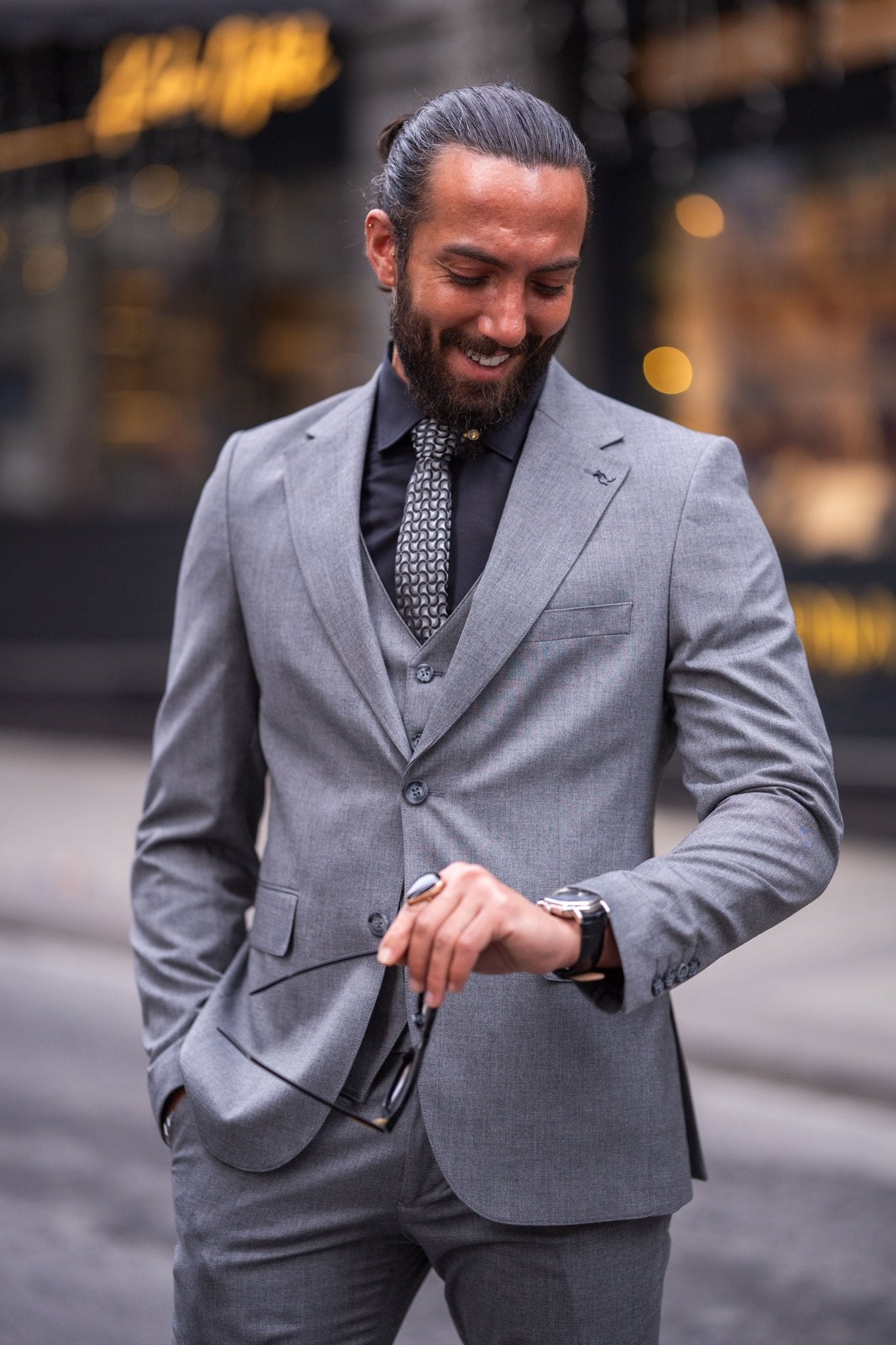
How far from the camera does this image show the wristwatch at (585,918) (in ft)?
5.43

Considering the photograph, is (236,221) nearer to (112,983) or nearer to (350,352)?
(350,352)

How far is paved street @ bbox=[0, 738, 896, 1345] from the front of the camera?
4.00 m

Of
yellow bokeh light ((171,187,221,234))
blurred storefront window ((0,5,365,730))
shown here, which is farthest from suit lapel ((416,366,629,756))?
yellow bokeh light ((171,187,221,234))

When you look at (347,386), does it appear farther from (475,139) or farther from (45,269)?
(475,139)

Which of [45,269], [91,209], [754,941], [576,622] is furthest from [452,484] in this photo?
[45,269]

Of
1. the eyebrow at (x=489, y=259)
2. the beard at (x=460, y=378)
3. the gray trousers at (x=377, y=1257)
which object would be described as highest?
the eyebrow at (x=489, y=259)

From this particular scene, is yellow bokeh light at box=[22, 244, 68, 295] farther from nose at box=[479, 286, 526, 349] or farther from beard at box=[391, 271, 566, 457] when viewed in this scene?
nose at box=[479, 286, 526, 349]

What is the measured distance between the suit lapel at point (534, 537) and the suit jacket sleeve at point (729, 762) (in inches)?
4.9

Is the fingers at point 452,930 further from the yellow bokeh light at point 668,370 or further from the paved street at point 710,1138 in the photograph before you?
the yellow bokeh light at point 668,370

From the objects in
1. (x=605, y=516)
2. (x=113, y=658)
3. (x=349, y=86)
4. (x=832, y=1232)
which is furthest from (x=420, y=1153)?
(x=113, y=658)

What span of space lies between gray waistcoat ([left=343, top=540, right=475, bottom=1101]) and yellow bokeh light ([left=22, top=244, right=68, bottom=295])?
1200 cm

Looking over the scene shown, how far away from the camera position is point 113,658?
12.7m

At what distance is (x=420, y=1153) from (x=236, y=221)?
11.2 metres

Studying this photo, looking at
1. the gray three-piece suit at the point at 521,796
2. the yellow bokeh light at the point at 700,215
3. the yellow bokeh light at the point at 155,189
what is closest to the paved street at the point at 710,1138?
the gray three-piece suit at the point at 521,796
